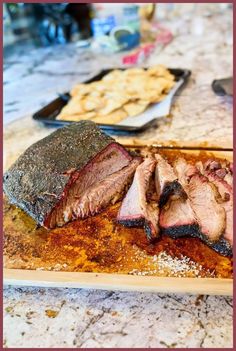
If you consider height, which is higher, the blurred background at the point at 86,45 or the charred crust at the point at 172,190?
the blurred background at the point at 86,45

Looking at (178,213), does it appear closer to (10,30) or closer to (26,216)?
(26,216)

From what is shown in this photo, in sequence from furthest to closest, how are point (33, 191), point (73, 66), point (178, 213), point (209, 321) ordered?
1. point (73, 66)
2. point (33, 191)
3. point (178, 213)
4. point (209, 321)

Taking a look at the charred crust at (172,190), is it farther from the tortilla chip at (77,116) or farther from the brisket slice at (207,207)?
the tortilla chip at (77,116)

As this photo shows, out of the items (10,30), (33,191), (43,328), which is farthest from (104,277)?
(10,30)

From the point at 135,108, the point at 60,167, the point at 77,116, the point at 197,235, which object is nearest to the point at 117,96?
the point at 135,108

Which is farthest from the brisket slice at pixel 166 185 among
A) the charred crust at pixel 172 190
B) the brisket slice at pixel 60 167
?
the brisket slice at pixel 60 167

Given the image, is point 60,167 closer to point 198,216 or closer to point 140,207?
point 140,207

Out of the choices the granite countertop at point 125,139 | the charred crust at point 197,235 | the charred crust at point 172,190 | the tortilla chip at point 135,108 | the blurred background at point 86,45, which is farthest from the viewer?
the blurred background at point 86,45
